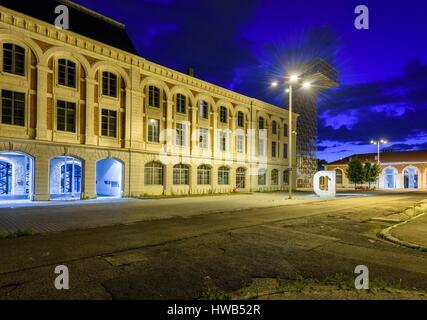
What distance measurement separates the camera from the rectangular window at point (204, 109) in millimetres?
30719

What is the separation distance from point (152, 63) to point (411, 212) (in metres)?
21.8

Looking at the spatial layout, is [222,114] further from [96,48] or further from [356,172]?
[356,172]

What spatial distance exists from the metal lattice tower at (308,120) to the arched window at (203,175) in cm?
2709

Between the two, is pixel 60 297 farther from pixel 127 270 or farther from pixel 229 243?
pixel 229 243

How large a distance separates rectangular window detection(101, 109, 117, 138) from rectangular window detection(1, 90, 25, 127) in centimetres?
541

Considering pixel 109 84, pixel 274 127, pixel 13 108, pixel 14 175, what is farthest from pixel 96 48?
pixel 274 127

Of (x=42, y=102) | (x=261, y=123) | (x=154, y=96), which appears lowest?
(x=42, y=102)

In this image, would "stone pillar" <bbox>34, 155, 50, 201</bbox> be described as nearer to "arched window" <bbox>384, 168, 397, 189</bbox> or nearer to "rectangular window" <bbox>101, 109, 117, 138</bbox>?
"rectangular window" <bbox>101, 109, 117, 138</bbox>

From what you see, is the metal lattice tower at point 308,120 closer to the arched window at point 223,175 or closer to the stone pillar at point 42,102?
the arched window at point 223,175

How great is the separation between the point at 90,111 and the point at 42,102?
10.6 feet

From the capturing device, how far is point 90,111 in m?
22.0

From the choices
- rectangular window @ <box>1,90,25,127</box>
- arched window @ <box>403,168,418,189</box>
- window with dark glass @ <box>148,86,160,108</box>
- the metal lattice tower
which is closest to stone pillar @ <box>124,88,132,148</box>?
window with dark glass @ <box>148,86,160,108</box>

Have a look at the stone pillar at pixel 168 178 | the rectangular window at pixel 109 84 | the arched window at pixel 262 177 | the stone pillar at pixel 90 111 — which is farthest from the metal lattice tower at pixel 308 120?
the stone pillar at pixel 90 111

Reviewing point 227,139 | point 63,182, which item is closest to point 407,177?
point 227,139
